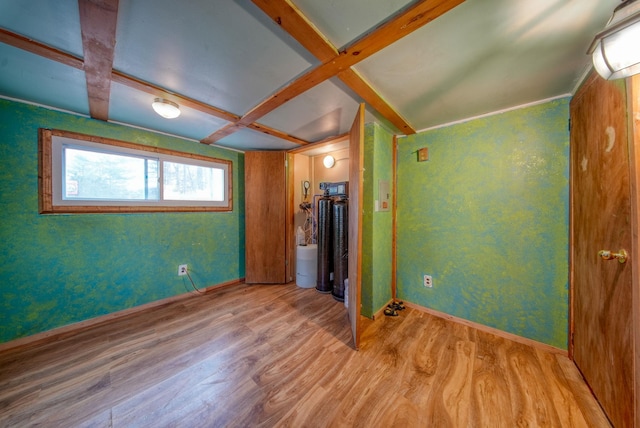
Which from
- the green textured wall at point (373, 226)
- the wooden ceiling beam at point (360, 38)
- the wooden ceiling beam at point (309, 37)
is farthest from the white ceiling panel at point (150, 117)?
the green textured wall at point (373, 226)

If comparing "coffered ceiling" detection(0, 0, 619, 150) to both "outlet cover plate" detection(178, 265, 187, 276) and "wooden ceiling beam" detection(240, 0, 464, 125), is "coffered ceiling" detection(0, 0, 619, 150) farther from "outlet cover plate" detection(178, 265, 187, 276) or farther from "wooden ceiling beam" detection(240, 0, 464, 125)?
"outlet cover plate" detection(178, 265, 187, 276)

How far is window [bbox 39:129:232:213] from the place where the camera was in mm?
1835

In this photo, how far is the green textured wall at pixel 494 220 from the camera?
159 cm

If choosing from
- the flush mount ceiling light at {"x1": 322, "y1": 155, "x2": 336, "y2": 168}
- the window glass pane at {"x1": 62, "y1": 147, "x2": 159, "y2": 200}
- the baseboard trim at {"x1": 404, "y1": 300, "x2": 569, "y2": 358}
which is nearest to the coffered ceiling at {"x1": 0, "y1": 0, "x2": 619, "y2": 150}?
the window glass pane at {"x1": 62, "y1": 147, "x2": 159, "y2": 200}

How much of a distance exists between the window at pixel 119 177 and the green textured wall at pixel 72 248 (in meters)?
0.08

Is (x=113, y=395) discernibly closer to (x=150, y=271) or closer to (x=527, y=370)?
(x=150, y=271)

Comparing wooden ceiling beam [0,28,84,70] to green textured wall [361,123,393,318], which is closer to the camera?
wooden ceiling beam [0,28,84,70]

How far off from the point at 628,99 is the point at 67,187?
4.12 metres

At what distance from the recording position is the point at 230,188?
9.93 ft

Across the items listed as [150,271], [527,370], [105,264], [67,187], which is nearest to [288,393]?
[527,370]

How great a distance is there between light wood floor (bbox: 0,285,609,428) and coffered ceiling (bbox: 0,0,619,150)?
2.09m

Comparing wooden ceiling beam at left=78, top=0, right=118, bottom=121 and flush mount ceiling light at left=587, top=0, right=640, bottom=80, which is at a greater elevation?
wooden ceiling beam at left=78, top=0, right=118, bottom=121

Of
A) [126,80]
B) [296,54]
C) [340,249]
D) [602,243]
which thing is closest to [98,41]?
[126,80]

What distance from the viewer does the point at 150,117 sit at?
2.01 metres
